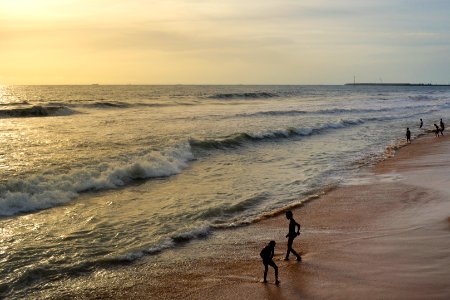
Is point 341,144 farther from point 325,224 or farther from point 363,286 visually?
point 363,286

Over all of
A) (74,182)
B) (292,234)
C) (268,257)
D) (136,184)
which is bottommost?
(136,184)

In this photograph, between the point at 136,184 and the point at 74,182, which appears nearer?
the point at 74,182

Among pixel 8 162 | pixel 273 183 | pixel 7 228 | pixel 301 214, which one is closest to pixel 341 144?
pixel 273 183

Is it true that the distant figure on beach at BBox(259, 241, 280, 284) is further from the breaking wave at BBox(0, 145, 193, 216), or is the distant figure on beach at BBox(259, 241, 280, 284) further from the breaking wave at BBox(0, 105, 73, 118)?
the breaking wave at BBox(0, 105, 73, 118)

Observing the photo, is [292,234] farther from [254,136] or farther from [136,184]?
[254,136]

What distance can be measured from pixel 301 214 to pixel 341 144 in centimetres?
2037

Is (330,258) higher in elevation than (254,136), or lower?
lower

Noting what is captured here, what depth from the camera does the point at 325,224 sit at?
1536 cm

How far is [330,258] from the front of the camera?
39.7ft

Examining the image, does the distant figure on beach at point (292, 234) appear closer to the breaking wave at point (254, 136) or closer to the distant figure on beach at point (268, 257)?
the distant figure on beach at point (268, 257)

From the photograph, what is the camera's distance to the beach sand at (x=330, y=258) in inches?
404

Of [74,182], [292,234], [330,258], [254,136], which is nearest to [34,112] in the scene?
[254,136]

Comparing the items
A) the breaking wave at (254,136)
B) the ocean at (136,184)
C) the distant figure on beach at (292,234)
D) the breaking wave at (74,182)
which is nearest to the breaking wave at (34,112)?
the ocean at (136,184)

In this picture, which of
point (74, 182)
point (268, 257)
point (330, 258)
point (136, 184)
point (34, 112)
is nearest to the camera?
point (268, 257)
